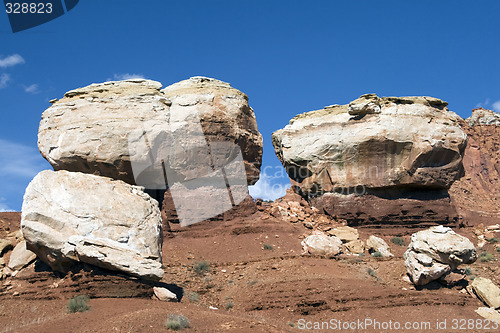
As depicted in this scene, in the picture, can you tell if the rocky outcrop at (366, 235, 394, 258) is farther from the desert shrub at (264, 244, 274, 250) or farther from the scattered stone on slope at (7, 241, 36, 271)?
the scattered stone on slope at (7, 241, 36, 271)

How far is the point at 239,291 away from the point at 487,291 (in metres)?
9.57

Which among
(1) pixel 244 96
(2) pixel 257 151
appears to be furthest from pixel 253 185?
(1) pixel 244 96

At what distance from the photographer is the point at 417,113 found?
3148 centimetres

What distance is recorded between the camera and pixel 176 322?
1497 centimetres

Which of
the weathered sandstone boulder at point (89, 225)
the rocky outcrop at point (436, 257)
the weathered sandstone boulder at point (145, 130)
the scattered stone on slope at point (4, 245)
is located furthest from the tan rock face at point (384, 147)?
the scattered stone on slope at point (4, 245)

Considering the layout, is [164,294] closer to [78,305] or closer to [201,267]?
[78,305]

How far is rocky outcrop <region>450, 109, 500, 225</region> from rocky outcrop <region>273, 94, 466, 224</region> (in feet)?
50.1

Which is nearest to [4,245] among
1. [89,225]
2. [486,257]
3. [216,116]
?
[89,225]

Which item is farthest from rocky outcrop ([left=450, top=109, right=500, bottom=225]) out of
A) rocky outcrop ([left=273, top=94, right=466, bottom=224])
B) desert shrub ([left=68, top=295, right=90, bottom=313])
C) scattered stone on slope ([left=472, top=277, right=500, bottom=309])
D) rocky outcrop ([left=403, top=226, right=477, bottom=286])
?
desert shrub ([left=68, top=295, right=90, bottom=313])

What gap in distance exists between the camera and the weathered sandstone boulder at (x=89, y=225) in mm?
18422

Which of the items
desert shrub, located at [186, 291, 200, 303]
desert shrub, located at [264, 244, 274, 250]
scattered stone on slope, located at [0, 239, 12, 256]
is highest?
scattered stone on slope, located at [0, 239, 12, 256]

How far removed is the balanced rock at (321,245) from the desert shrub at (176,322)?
446 inches

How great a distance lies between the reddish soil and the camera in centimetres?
1606

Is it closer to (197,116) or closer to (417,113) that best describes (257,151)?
(197,116)
